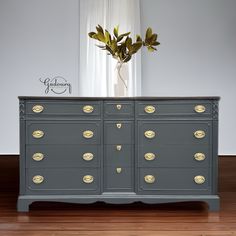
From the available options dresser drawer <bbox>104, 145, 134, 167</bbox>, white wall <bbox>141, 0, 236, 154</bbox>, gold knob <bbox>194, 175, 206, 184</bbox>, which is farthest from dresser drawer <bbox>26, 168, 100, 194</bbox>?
white wall <bbox>141, 0, 236, 154</bbox>

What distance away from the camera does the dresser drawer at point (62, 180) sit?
2.44 meters

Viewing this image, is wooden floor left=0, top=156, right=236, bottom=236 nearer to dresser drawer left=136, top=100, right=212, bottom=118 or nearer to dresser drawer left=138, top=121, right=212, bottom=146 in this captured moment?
dresser drawer left=138, top=121, right=212, bottom=146

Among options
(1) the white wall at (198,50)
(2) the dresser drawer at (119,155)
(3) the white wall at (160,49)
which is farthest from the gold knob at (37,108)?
(1) the white wall at (198,50)

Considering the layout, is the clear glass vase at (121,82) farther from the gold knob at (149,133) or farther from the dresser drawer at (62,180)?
the dresser drawer at (62,180)

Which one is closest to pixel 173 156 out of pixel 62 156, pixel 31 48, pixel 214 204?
pixel 214 204

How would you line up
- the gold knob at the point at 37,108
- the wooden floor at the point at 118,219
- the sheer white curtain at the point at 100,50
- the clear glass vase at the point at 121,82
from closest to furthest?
the wooden floor at the point at 118,219, the gold knob at the point at 37,108, the clear glass vase at the point at 121,82, the sheer white curtain at the point at 100,50

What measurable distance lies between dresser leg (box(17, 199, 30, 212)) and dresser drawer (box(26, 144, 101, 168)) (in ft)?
0.79

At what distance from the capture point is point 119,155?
96.8 inches

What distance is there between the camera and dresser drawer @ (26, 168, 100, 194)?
2.44m

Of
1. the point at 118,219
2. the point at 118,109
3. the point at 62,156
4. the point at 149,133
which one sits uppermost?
the point at 118,109

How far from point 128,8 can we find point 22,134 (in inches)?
56.2

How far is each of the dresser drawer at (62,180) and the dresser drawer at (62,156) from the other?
3 cm

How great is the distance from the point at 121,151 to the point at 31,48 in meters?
1.30

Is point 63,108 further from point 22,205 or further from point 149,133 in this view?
point 22,205
